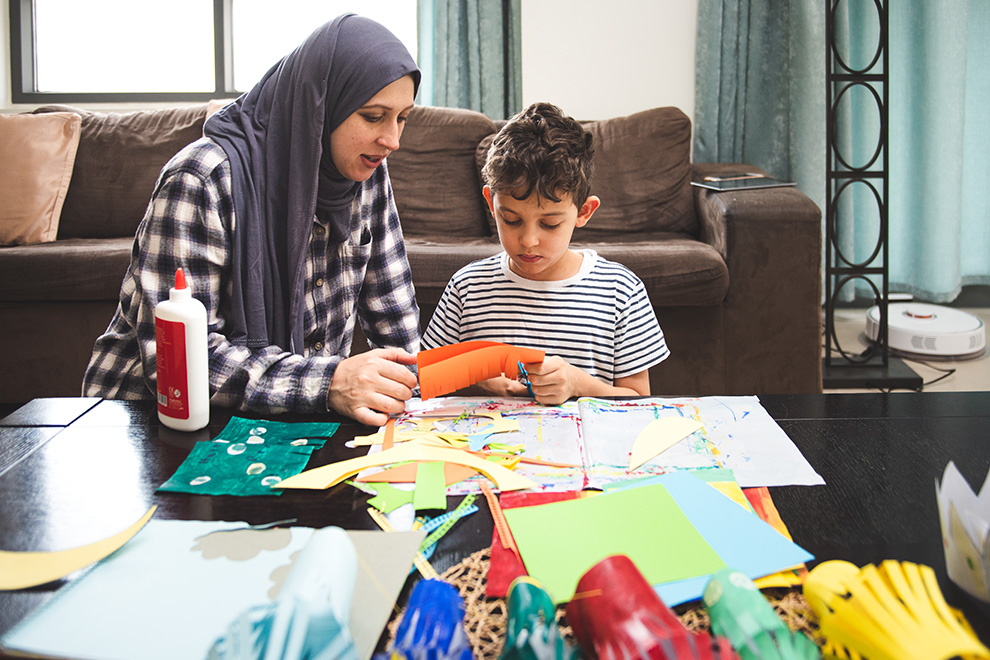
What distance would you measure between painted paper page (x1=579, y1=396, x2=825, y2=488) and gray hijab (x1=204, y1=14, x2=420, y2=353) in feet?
1.73

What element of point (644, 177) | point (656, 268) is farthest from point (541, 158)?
point (644, 177)

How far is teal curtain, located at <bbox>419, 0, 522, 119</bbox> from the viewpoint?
11.6ft

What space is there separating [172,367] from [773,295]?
192 centimetres

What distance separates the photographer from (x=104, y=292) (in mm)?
2525

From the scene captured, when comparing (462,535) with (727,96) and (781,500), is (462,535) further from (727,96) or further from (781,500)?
(727,96)

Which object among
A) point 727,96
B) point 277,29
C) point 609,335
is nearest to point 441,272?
point 609,335

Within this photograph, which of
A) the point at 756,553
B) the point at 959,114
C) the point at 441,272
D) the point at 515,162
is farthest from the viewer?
the point at 959,114

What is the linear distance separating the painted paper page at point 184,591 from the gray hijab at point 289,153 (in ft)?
1.77

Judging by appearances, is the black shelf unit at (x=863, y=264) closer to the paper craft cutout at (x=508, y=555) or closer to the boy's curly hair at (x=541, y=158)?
the boy's curly hair at (x=541, y=158)

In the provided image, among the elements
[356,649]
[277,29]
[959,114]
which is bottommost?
[356,649]

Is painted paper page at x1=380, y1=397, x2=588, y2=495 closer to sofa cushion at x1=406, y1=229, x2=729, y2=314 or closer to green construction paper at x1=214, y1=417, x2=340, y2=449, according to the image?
green construction paper at x1=214, y1=417, x2=340, y2=449

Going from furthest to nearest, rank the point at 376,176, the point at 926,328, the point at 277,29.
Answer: the point at 277,29 < the point at 926,328 < the point at 376,176

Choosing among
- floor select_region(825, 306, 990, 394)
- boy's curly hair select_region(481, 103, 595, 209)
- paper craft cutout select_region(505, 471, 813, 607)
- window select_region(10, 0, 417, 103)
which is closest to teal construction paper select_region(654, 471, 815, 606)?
paper craft cutout select_region(505, 471, 813, 607)

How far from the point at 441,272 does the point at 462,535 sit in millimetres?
1804
